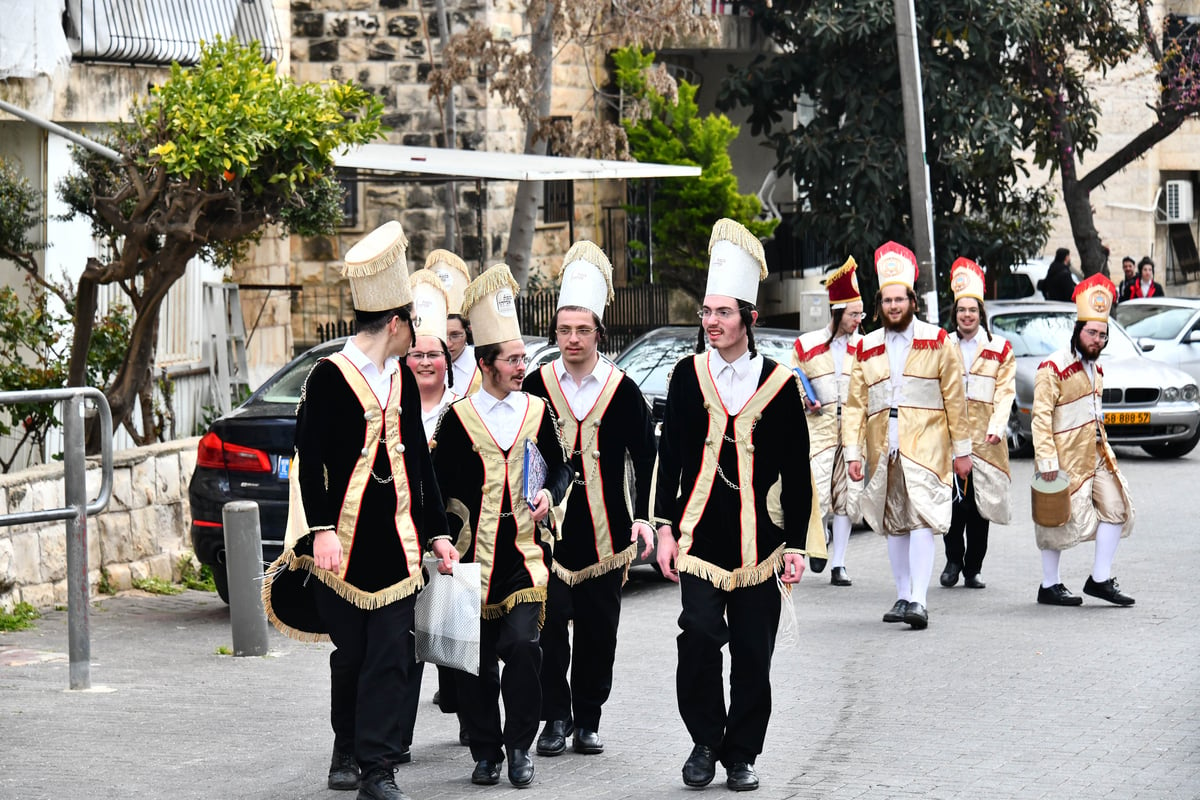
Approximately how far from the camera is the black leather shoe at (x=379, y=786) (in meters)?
6.66

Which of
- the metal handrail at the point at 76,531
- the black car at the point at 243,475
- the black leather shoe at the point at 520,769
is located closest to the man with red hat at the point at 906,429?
the black car at the point at 243,475

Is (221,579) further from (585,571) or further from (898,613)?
(585,571)

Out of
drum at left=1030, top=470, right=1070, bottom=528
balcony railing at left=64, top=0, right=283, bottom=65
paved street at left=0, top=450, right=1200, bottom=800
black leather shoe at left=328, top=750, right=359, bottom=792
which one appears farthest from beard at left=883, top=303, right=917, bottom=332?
balcony railing at left=64, top=0, right=283, bottom=65

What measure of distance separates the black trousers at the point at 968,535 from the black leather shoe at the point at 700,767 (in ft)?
17.1

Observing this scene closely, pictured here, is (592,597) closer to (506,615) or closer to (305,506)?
(506,615)

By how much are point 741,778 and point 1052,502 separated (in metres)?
4.71

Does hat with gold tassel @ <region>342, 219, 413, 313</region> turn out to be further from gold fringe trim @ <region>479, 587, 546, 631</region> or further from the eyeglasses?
gold fringe trim @ <region>479, 587, 546, 631</region>

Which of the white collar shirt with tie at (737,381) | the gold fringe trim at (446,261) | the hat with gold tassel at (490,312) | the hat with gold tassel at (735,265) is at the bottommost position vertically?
the white collar shirt with tie at (737,381)

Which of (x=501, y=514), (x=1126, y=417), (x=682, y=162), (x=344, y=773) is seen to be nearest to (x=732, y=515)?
(x=501, y=514)

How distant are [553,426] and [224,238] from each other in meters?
5.81

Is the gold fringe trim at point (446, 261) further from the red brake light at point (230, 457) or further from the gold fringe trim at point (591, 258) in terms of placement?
the red brake light at point (230, 457)

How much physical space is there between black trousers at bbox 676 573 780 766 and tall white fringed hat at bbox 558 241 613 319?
1263 mm

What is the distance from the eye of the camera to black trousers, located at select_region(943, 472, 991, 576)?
12070 millimetres

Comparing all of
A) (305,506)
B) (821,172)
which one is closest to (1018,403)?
(821,172)
